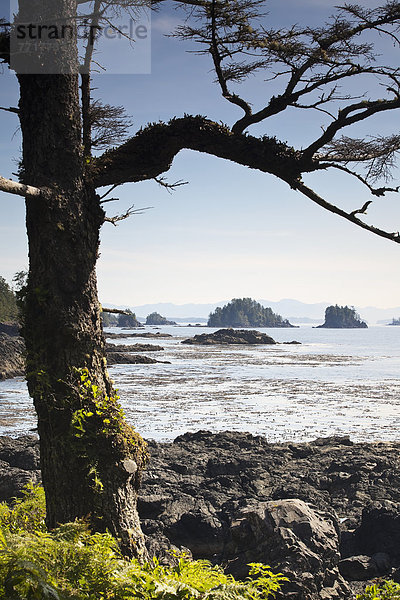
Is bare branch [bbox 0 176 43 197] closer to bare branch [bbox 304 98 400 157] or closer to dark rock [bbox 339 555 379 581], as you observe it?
bare branch [bbox 304 98 400 157]

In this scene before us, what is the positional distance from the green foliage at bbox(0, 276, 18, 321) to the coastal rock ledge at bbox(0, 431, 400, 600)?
60.0 metres

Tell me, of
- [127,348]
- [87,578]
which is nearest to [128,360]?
[127,348]

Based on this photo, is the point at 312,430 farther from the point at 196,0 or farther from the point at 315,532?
the point at 196,0

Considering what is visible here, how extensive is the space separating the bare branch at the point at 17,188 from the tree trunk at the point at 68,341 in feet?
0.43

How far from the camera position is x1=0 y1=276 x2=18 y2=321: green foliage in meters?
73.2

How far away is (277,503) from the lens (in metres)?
7.36

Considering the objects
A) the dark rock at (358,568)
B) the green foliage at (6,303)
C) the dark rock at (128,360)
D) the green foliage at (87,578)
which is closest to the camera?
the green foliage at (87,578)

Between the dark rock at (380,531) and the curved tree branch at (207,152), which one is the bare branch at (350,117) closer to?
the curved tree branch at (207,152)

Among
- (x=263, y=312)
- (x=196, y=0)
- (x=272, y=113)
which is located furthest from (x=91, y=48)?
(x=263, y=312)

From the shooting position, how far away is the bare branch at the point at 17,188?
5200 millimetres

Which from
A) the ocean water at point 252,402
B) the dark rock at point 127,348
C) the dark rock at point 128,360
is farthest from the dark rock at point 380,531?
the dark rock at point 127,348

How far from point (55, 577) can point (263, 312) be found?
191709 millimetres

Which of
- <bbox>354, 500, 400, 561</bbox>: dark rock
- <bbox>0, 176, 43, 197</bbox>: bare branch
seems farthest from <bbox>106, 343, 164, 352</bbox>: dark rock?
<bbox>0, 176, 43, 197</bbox>: bare branch

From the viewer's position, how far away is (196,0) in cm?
673
